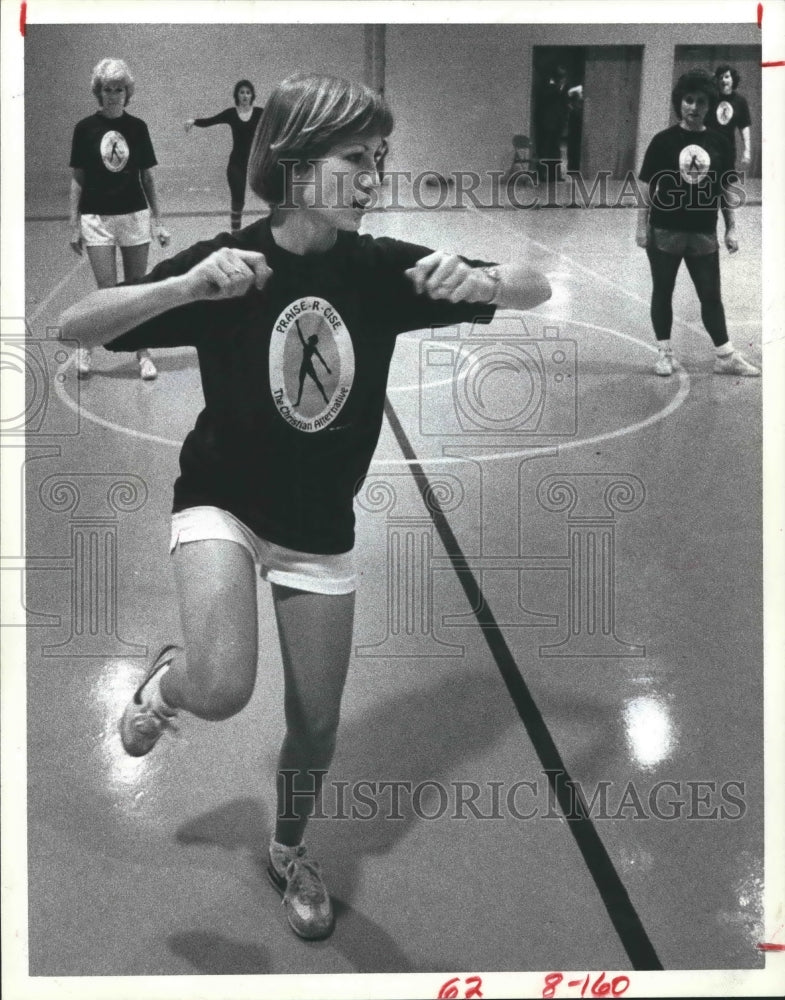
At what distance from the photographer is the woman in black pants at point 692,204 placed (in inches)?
152

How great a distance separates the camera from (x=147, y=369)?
12.5 feet

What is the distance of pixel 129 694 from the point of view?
3852 mm

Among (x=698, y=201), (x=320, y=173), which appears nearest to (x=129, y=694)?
(x=320, y=173)

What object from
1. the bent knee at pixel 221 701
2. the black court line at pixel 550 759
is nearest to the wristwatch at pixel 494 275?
the black court line at pixel 550 759

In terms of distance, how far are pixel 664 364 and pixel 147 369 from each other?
1528mm

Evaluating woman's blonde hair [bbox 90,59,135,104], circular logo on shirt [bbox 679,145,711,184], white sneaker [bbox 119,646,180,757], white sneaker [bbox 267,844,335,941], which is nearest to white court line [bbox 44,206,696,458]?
circular logo on shirt [bbox 679,145,711,184]

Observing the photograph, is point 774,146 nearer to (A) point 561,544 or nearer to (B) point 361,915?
(A) point 561,544

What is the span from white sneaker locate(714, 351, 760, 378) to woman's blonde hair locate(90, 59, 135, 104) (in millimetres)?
1816

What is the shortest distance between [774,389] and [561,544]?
0.73m

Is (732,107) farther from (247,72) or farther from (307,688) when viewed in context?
(307,688)

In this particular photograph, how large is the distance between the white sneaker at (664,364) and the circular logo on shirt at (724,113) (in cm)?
67

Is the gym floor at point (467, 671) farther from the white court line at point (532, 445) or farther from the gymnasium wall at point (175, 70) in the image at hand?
the gymnasium wall at point (175, 70)

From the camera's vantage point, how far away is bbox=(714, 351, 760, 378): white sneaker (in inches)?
155

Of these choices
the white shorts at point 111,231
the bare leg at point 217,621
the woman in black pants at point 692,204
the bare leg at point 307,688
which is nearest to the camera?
the bare leg at point 217,621
